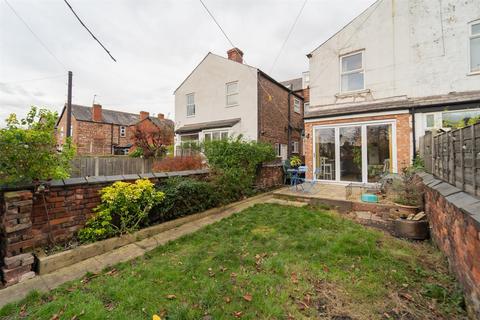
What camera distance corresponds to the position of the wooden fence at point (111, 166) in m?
10.5

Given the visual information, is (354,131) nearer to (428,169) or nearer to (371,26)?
(428,169)

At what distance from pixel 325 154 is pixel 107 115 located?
31.3 m

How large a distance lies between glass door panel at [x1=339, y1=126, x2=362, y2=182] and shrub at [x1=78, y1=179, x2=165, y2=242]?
7.88 metres

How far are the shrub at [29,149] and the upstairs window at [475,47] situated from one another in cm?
1271

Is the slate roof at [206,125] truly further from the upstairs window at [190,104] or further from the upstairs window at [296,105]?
the upstairs window at [296,105]

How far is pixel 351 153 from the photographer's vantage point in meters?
9.10

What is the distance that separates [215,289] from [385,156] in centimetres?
884

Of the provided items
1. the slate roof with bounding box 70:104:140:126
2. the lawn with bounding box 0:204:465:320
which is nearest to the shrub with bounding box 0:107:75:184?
the lawn with bounding box 0:204:465:320

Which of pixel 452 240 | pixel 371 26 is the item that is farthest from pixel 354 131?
pixel 452 240

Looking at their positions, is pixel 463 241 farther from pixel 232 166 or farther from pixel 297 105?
pixel 297 105

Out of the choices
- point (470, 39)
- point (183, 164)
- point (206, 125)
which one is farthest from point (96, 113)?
point (470, 39)

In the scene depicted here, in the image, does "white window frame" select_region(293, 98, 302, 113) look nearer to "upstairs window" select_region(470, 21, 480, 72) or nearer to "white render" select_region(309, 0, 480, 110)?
"white render" select_region(309, 0, 480, 110)

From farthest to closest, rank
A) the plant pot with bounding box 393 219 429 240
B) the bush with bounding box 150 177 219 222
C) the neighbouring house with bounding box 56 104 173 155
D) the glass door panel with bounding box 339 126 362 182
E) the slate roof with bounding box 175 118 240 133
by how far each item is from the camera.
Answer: the neighbouring house with bounding box 56 104 173 155
the slate roof with bounding box 175 118 240 133
the glass door panel with bounding box 339 126 362 182
the bush with bounding box 150 177 219 222
the plant pot with bounding box 393 219 429 240

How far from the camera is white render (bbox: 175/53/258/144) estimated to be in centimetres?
1289
